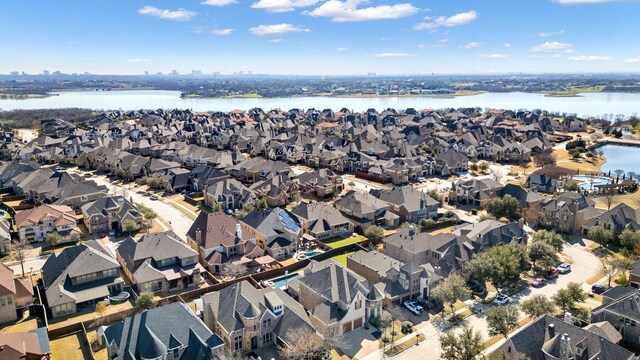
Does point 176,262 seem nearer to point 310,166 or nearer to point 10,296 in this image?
point 10,296

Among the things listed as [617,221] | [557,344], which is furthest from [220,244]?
[617,221]

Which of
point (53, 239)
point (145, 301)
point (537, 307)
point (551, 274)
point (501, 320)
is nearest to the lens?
point (501, 320)

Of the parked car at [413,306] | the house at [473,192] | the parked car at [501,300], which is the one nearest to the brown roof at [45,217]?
the parked car at [413,306]

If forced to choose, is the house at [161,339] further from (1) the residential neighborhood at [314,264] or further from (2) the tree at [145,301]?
(2) the tree at [145,301]

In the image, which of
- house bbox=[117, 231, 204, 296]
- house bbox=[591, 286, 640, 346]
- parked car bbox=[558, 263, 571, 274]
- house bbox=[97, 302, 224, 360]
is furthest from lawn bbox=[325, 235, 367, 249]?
house bbox=[591, 286, 640, 346]

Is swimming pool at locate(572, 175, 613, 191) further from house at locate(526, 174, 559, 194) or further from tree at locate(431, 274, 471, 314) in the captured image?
tree at locate(431, 274, 471, 314)

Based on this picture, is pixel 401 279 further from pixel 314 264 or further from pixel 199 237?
pixel 199 237
